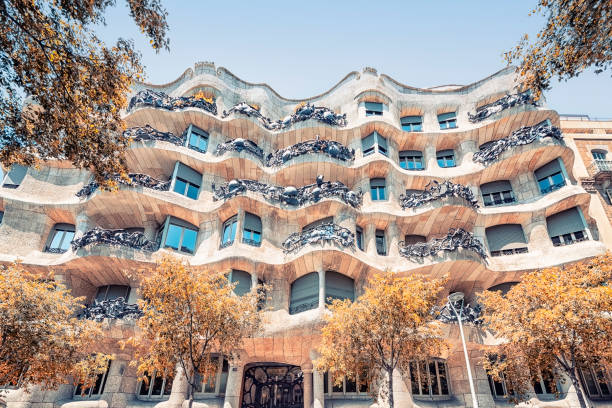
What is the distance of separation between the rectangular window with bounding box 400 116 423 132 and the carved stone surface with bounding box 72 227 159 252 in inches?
750

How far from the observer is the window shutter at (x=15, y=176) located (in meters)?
20.6

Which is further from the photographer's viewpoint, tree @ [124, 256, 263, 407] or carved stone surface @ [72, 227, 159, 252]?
carved stone surface @ [72, 227, 159, 252]

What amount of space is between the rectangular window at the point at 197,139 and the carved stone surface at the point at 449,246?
14.3 meters

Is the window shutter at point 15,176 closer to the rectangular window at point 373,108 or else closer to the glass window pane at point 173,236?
the glass window pane at point 173,236

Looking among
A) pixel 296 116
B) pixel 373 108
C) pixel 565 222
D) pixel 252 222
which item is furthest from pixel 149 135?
pixel 565 222

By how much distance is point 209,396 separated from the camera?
1683cm

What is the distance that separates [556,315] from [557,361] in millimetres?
1902

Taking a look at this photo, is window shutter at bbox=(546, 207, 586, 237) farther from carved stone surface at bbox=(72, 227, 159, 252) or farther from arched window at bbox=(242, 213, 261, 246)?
carved stone surface at bbox=(72, 227, 159, 252)

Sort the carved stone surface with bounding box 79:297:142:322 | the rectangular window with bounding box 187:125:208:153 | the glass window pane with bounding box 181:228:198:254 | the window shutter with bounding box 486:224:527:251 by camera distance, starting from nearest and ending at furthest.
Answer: the carved stone surface with bounding box 79:297:142:322, the glass window pane with bounding box 181:228:198:254, the window shutter with bounding box 486:224:527:251, the rectangular window with bounding box 187:125:208:153

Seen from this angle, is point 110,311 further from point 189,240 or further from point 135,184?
point 135,184

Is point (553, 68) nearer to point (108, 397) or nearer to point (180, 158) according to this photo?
point (180, 158)

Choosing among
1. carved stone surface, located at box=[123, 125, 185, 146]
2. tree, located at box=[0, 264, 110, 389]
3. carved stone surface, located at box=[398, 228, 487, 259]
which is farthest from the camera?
carved stone surface, located at box=[123, 125, 185, 146]

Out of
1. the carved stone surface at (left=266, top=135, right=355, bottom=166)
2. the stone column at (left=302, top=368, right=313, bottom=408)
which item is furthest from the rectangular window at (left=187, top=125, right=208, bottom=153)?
the stone column at (left=302, top=368, right=313, bottom=408)

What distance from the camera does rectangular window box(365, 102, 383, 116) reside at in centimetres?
2608
